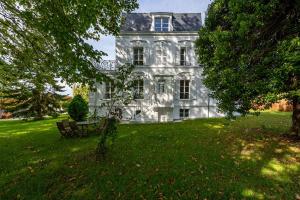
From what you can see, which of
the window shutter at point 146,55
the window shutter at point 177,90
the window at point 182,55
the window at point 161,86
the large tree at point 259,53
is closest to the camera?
the large tree at point 259,53

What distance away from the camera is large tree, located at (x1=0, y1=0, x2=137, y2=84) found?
7.15 meters

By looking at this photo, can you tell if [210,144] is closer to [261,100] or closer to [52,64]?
[261,100]

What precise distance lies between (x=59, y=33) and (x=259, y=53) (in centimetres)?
709

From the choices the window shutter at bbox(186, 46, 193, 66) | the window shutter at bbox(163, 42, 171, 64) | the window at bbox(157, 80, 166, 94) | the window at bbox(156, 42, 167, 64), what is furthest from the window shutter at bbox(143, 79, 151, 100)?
the window shutter at bbox(186, 46, 193, 66)

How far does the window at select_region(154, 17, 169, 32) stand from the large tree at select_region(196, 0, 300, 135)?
57.6ft

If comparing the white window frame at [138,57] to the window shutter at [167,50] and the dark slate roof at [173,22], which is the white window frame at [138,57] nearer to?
the dark slate roof at [173,22]

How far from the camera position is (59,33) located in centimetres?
680

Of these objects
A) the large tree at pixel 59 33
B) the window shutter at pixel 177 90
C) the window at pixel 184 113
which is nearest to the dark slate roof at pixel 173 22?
the window shutter at pixel 177 90

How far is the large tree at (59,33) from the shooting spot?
7.15 metres

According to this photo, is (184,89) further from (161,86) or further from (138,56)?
(138,56)

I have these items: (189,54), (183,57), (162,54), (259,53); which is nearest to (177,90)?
(183,57)

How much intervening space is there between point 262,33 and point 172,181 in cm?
640

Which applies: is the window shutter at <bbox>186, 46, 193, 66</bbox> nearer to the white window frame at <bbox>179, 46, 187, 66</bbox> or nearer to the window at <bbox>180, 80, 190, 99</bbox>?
the white window frame at <bbox>179, 46, 187, 66</bbox>

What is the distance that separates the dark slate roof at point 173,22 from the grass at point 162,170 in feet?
58.0
